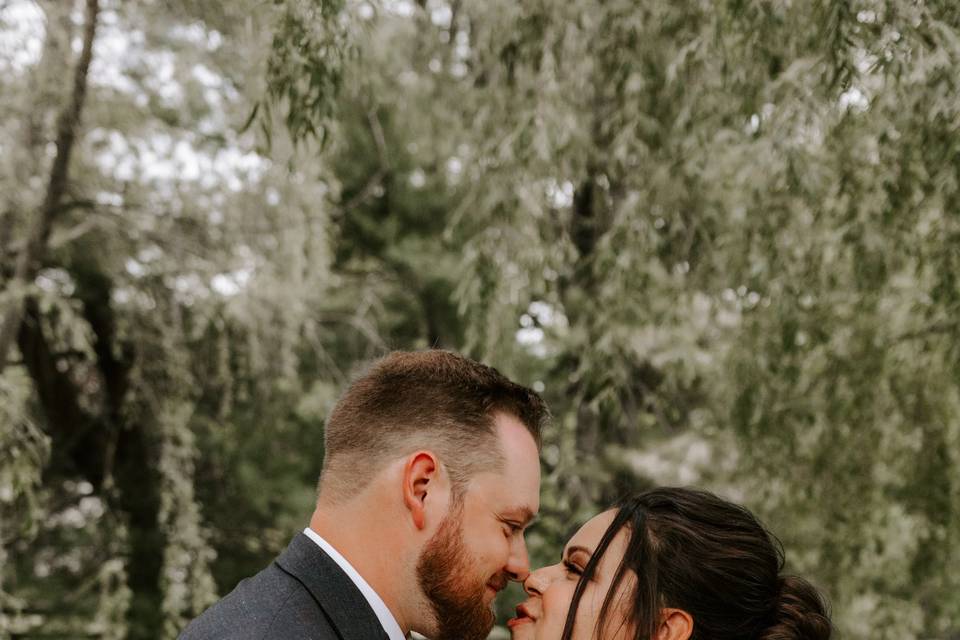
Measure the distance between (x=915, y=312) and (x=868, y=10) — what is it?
2168 millimetres

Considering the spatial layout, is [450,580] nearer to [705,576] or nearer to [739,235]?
[705,576]

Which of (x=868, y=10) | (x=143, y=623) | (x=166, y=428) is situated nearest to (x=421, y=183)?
(x=143, y=623)

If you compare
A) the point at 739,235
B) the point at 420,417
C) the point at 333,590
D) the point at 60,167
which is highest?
the point at 739,235


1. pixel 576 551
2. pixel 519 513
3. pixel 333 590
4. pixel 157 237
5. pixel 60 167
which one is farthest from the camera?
pixel 157 237

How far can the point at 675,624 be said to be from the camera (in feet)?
7.34

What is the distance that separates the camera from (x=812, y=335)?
501cm

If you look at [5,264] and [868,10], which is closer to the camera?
[868,10]

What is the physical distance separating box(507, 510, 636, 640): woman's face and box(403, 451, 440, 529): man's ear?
1.40 feet

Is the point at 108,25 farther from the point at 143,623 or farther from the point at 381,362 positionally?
the point at 143,623

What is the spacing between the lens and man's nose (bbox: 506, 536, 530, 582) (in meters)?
2.12

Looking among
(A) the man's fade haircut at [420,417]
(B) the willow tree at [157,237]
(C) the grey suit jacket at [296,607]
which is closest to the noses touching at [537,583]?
(A) the man's fade haircut at [420,417]

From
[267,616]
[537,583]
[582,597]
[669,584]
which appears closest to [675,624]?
[669,584]

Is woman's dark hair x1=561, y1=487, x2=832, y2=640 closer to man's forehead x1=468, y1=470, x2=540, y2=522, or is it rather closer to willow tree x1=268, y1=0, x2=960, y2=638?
man's forehead x1=468, y1=470, x2=540, y2=522

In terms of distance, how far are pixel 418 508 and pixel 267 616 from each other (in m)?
0.35
